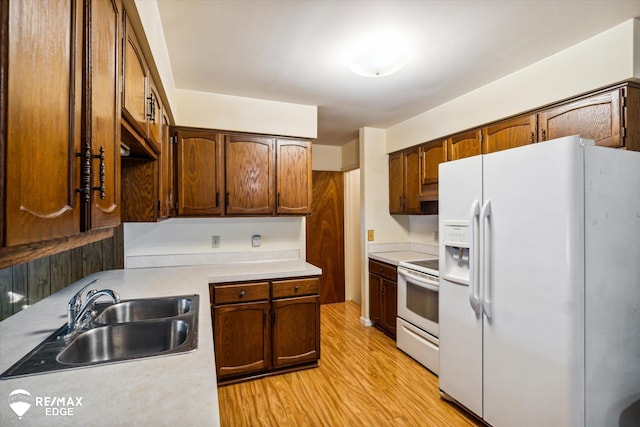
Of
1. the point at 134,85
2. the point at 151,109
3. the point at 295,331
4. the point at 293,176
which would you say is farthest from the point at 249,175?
the point at 134,85

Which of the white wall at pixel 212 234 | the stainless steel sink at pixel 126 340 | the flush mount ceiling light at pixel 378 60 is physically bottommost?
the stainless steel sink at pixel 126 340

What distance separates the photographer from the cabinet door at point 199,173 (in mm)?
2713

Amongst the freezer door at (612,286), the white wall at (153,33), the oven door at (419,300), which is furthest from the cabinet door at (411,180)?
the white wall at (153,33)

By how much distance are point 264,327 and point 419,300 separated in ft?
4.48

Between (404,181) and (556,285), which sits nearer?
(556,285)

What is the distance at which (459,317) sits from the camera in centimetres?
209

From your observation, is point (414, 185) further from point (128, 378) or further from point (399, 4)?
point (128, 378)

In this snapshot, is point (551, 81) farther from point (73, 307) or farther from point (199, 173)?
point (73, 307)

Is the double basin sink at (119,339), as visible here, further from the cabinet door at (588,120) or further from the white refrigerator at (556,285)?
the cabinet door at (588,120)

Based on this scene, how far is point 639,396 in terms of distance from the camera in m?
1.68

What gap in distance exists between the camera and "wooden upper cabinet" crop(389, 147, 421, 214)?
3420mm

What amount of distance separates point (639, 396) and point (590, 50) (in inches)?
77.6

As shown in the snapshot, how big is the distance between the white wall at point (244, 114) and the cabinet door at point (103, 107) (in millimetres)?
1654

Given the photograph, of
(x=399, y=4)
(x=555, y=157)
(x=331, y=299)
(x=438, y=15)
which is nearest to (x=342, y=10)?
(x=399, y=4)
